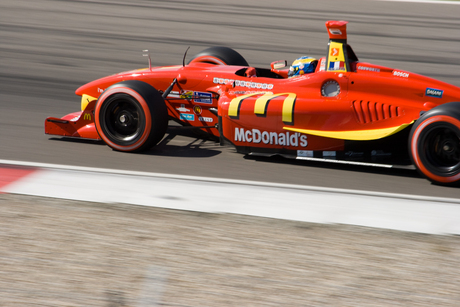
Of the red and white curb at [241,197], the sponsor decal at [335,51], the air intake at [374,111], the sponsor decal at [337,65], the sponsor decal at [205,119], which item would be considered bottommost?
the red and white curb at [241,197]

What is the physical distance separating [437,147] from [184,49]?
764 centimetres

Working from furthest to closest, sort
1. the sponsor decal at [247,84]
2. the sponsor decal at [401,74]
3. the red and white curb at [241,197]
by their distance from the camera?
the sponsor decal at [247,84] < the sponsor decal at [401,74] < the red and white curb at [241,197]

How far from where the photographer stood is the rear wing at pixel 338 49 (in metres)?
5.75

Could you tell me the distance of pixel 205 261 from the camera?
3750 mm

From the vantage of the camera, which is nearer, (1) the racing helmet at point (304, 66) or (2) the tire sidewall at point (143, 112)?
(2) the tire sidewall at point (143, 112)

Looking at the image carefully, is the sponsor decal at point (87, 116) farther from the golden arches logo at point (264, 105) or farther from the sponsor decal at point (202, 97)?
the golden arches logo at point (264, 105)

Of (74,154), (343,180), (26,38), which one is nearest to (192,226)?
(343,180)

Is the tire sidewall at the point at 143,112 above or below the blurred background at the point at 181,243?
above

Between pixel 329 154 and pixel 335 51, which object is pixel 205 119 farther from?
pixel 335 51

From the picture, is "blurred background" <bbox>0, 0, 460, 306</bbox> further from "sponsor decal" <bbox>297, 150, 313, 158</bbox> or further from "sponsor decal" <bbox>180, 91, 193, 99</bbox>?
"sponsor decal" <bbox>180, 91, 193, 99</bbox>

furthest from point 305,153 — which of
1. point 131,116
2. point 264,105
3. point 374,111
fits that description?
point 131,116

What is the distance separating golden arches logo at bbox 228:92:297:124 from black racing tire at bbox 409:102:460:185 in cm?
124

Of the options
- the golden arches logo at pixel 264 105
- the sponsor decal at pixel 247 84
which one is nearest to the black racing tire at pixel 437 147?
the golden arches logo at pixel 264 105

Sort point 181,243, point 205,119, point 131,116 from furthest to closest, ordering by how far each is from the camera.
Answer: point 205,119, point 131,116, point 181,243
